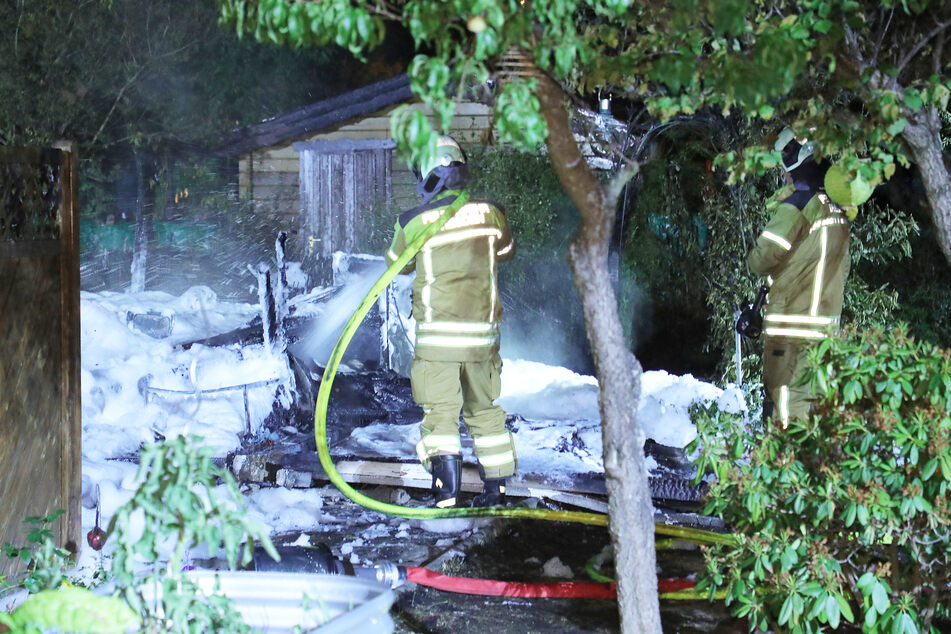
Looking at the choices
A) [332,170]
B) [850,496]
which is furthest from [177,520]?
[332,170]

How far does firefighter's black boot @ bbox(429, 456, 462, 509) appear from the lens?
5.31m

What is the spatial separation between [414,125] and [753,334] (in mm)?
4104

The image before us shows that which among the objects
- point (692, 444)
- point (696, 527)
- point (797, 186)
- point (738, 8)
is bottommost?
point (696, 527)

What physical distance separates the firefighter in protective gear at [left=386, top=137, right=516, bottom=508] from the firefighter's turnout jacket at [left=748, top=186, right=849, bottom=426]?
154 centimetres

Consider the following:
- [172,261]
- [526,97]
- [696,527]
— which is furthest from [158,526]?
[172,261]

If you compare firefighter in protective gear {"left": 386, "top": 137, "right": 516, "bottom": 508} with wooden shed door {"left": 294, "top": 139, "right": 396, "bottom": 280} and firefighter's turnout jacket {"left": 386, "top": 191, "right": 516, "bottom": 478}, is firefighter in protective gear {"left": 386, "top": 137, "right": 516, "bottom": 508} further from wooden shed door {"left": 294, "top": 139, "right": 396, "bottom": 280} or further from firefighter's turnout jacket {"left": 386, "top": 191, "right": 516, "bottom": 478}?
wooden shed door {"left": 294, "top": 139, "right": 396, "bottom": 280}

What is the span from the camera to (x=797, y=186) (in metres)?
5.51

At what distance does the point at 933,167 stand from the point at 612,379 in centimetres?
154

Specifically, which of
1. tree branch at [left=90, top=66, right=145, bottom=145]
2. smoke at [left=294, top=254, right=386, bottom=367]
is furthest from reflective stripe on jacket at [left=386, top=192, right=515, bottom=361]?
tree branch at [left=90, top=66, right=145, bottom=145]

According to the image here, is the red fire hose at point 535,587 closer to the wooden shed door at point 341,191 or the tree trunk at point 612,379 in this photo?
the tree trunk at point 612,379

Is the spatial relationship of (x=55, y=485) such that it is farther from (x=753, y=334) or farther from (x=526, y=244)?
(x=526, y=244)

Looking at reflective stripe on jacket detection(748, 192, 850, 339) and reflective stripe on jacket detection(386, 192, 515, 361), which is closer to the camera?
reflective stripe on jacket detection(386, 192, 515, 361)

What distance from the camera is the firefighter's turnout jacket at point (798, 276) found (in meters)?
5.46

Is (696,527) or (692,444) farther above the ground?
(692,444)
